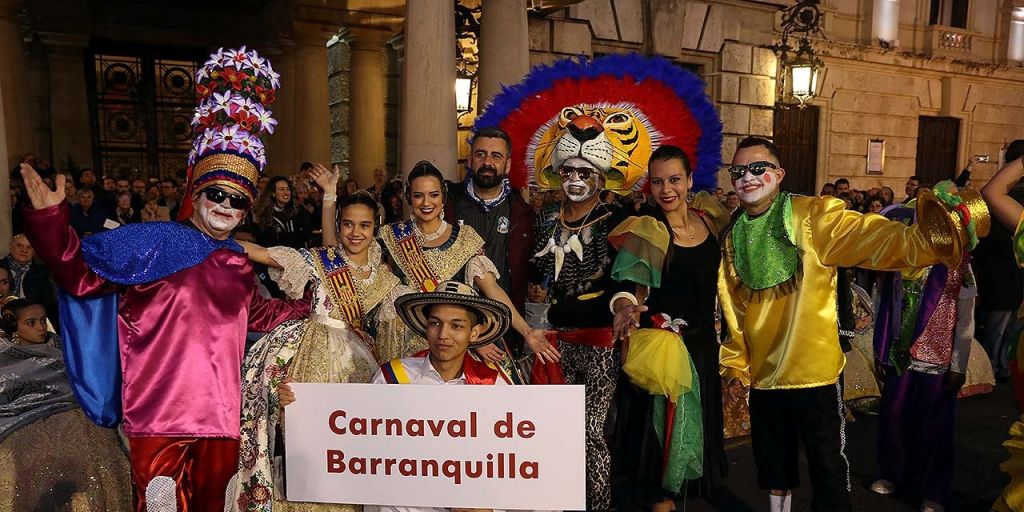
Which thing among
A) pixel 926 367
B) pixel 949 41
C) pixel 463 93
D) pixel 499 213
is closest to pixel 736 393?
pixel 926 367

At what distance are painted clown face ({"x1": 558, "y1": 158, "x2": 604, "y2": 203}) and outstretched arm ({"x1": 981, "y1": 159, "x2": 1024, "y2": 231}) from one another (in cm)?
181

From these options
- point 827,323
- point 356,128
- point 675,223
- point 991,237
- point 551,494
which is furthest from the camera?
point 356,128

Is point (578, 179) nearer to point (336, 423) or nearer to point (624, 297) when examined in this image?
point (624, 297)

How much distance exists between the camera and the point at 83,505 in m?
3.40

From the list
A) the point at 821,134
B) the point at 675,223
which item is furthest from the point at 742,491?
the point at 821,134

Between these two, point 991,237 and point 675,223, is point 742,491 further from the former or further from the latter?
point 991,237

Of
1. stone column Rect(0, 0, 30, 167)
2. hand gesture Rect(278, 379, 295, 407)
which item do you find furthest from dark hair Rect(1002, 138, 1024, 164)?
stone column Rect(0, 0, 30, 167)

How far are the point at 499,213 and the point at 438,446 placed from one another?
1.95m

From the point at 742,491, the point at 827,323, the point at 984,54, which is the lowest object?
the point at 742,491

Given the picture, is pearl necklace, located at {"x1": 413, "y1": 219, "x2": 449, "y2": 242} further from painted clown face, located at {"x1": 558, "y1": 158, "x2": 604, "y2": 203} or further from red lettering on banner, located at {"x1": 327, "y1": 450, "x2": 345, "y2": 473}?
red lettering on banner, located at {"x1": 327, "y1": 450, "x2": 345, "y2": 473}

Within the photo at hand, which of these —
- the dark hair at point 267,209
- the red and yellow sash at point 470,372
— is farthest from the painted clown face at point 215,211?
the dark hair at point 267,209

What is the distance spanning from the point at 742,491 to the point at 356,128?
34.9 feet

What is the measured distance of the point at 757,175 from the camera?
340cm

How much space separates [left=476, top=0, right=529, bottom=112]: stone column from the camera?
9.08 metres
